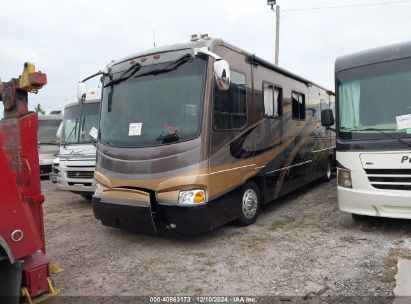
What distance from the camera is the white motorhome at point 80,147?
821 centimetres

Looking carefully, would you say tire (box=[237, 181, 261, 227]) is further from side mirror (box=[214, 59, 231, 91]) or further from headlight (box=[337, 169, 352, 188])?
side mirror (box=[214, 59, 231, 91])

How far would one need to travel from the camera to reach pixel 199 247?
5461mm

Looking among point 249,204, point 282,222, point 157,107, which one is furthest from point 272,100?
point 157,107

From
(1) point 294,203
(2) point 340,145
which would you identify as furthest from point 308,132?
(2) point 340,145

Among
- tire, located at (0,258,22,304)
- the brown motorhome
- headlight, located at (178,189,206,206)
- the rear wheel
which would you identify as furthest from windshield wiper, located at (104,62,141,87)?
the rear wheel

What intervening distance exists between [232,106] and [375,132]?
2.05 m

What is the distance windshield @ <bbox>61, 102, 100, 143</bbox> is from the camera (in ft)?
28.1

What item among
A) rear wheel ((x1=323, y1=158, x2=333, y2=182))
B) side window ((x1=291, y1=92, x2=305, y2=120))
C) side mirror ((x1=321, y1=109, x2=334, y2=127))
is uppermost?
side window ((x1=291, y1=92, x2=305, y2=120))

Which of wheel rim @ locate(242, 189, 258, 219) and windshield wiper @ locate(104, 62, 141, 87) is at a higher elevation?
windshield wiper @ locate(104, 62, 141, 87)

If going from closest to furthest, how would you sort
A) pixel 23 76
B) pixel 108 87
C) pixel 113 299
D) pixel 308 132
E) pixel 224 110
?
pixel 23 76
pixel 113 299
pixel 224 110
pixel 108 87
pixel 308 132

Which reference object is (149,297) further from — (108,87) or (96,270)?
(108,87)

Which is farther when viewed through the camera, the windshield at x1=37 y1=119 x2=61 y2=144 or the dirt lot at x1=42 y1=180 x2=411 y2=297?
the windshield at x1=37 y1=119 x2=61 y2=144

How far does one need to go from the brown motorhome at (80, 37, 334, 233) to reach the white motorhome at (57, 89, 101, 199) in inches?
92.0

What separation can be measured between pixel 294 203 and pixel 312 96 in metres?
3.03
